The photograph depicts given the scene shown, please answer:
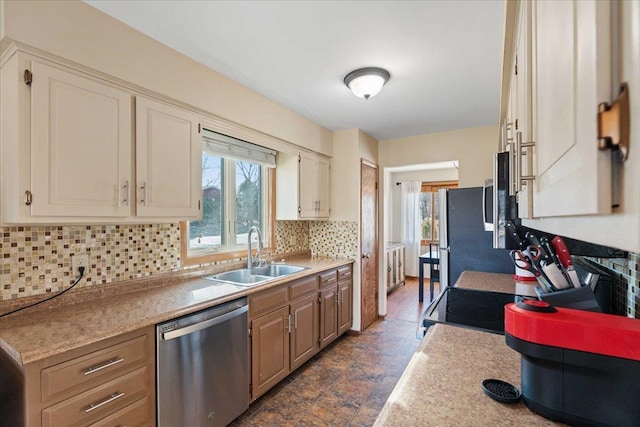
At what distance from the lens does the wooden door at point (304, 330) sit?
256 cm

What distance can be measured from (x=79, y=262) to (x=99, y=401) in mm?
807

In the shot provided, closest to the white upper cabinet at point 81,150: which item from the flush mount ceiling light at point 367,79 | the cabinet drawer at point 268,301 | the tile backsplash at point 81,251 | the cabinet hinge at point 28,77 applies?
the cabinet hinge at point 28,77

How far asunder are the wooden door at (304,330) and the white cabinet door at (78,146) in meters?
1.54

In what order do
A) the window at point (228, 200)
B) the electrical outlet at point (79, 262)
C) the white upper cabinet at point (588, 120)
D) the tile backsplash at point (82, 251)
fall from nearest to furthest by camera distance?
the white upper cabinet at point (588, 120) < the tile backsplash at point (82, 251) < the electrical outlet at point (79, 262) < the window at point (228, 200)

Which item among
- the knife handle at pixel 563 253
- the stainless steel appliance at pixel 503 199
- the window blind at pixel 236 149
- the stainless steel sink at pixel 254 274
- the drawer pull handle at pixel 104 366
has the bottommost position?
the drawer pull handle at pixel 104 366

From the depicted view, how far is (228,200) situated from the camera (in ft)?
9.32

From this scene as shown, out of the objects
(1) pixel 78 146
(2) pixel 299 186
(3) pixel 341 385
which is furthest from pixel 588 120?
(2) pixel 299 186

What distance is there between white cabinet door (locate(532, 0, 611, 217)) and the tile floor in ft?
6.94

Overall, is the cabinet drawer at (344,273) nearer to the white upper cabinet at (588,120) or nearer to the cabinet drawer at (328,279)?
the cabinet drawer at (328,279)

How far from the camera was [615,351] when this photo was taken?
684mm

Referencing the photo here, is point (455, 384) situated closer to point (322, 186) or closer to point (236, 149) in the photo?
point (236, 149)

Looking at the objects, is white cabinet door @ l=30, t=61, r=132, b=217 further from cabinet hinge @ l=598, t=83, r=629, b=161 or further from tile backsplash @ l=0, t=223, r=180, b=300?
cabinet hinge @ l=598, t=83, r=629, b=161

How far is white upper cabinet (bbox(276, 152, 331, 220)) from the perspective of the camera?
3182mm

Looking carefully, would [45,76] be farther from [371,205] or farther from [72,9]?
[371,205]
